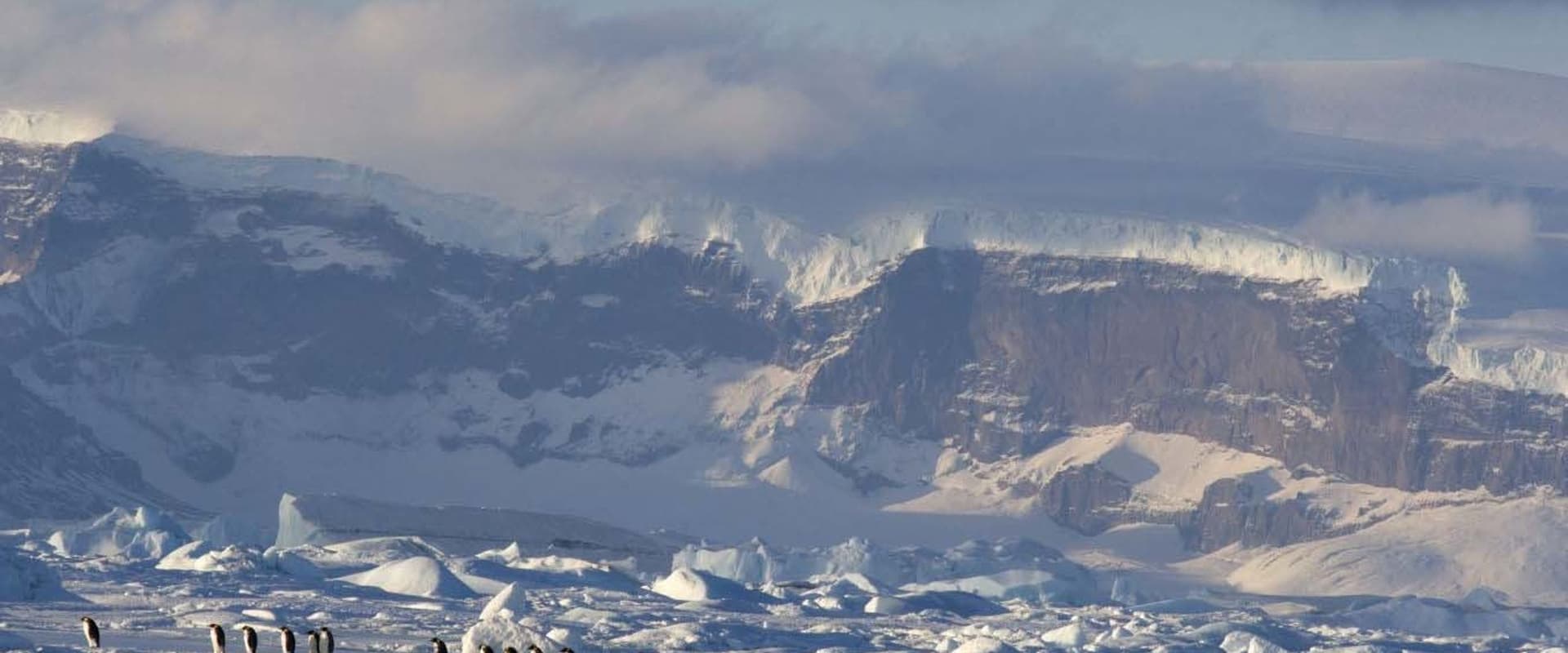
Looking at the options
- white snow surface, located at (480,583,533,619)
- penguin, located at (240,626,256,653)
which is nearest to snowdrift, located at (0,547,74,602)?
white snow surface, located at (480,583,533,619)

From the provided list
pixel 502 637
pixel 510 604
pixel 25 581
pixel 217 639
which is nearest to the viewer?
pixel 217 639

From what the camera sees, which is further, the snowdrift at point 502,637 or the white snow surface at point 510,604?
the white snow surface at point 510,604

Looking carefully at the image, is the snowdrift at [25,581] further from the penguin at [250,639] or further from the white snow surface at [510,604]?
the penguin at [250,639]

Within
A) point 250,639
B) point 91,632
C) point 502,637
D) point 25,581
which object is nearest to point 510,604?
point 25,581

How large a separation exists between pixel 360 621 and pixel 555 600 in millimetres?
31331

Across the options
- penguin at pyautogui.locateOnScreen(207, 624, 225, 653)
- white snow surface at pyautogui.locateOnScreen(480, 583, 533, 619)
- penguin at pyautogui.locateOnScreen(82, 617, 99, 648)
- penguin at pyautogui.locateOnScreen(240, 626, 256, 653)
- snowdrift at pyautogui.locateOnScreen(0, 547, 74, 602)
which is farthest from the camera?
white snow surface at pyautogui.locateOnScreen(480, 583, 533, 619)

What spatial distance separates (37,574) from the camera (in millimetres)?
168875

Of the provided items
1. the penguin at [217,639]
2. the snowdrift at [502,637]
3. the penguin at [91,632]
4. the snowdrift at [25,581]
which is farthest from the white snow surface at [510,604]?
the penguin at [217,639]

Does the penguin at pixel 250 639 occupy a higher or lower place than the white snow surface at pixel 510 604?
lower

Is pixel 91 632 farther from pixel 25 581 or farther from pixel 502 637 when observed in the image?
pixel 25 581

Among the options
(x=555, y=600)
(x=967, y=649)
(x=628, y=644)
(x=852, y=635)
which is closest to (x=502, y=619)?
(x=628, y=644)

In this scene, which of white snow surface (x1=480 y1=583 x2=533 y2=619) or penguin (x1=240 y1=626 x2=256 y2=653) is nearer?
penguin (x1=240 y1=626 x2=256 y2=653)

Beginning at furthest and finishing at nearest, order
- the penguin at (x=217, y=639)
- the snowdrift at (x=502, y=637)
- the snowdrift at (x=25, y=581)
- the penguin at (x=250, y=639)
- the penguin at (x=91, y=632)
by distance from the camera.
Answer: the snowdrift at (x=25, y=581) → the snowdrift at (x=502, y=637) → the penguin at (x=91, y=632) → the penguin at (x=217, y=639) → the penguin at (x=250, y=639)

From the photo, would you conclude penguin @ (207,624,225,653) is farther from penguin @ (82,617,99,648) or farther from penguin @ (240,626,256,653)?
penguin @ (82,617,99,648)
